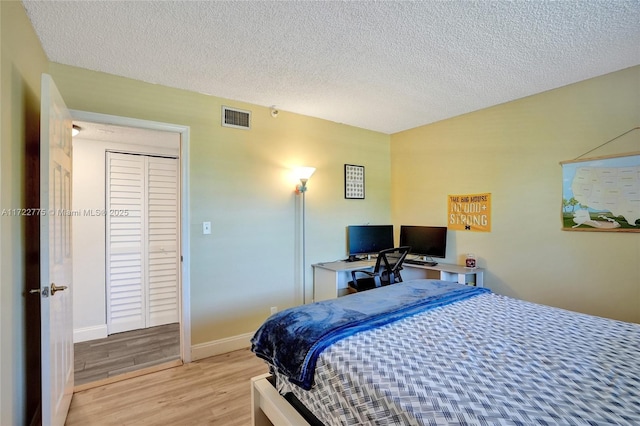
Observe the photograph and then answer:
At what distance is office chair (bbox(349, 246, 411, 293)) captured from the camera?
308 cm

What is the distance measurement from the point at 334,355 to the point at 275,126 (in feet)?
8.36

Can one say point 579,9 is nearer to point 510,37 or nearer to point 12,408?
point 510,37

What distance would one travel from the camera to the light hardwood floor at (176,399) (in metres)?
1.93

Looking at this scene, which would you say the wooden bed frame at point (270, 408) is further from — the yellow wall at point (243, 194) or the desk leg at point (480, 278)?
the desk leg at point (480, 278)

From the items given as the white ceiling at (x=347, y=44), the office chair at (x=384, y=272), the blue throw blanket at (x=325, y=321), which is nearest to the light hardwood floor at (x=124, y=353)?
the blue throw blanket at (x=325, y=321)

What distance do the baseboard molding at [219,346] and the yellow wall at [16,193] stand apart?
1.12 meters

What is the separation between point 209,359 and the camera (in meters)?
2.74

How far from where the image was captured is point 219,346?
9.30ft

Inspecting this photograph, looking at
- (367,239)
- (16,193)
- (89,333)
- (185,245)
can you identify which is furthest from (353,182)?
(89,333)

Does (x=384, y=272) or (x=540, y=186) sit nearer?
(x=540, y=186)

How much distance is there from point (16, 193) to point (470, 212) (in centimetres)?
370

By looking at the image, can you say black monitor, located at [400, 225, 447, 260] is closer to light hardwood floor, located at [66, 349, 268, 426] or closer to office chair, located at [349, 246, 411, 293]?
office chair, located at [349, 246, 411, 293]

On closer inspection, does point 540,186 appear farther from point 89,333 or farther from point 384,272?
point 89,333

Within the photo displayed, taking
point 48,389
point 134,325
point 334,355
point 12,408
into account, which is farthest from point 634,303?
point 134,325
